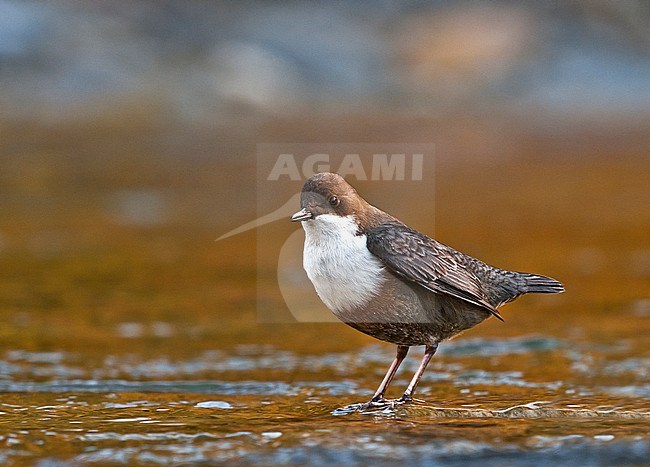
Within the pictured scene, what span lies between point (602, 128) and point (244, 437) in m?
17.4

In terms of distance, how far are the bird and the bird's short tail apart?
273 millimetres

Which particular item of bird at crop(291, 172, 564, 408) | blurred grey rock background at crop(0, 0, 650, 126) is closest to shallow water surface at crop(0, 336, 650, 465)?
bird at crop(291, 172, 564, 408)

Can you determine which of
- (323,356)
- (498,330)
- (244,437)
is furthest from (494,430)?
(498,330)

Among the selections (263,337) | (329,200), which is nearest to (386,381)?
(329,200)

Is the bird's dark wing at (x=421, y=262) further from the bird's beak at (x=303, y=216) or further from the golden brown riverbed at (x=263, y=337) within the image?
the golden brown riverbed at (x=263, y=337)

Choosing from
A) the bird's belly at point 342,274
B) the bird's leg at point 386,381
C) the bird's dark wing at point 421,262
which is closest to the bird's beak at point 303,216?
the bird's belly at point 342,274

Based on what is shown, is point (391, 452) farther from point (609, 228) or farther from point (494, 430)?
point (609, 228)

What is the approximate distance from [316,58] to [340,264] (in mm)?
19288

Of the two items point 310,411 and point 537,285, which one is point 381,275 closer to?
point 310,411

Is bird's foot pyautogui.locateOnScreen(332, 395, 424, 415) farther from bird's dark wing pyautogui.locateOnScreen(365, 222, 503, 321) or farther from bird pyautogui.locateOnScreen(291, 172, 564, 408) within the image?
bird's dark wing pyautogui.locateOnScreen(365, 222, 503, 321)

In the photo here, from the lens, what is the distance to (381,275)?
4664 mm

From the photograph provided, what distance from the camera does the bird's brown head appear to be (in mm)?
4648

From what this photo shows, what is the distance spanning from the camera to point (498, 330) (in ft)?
25.5

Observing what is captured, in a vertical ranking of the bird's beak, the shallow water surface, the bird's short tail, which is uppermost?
the bird's beak
